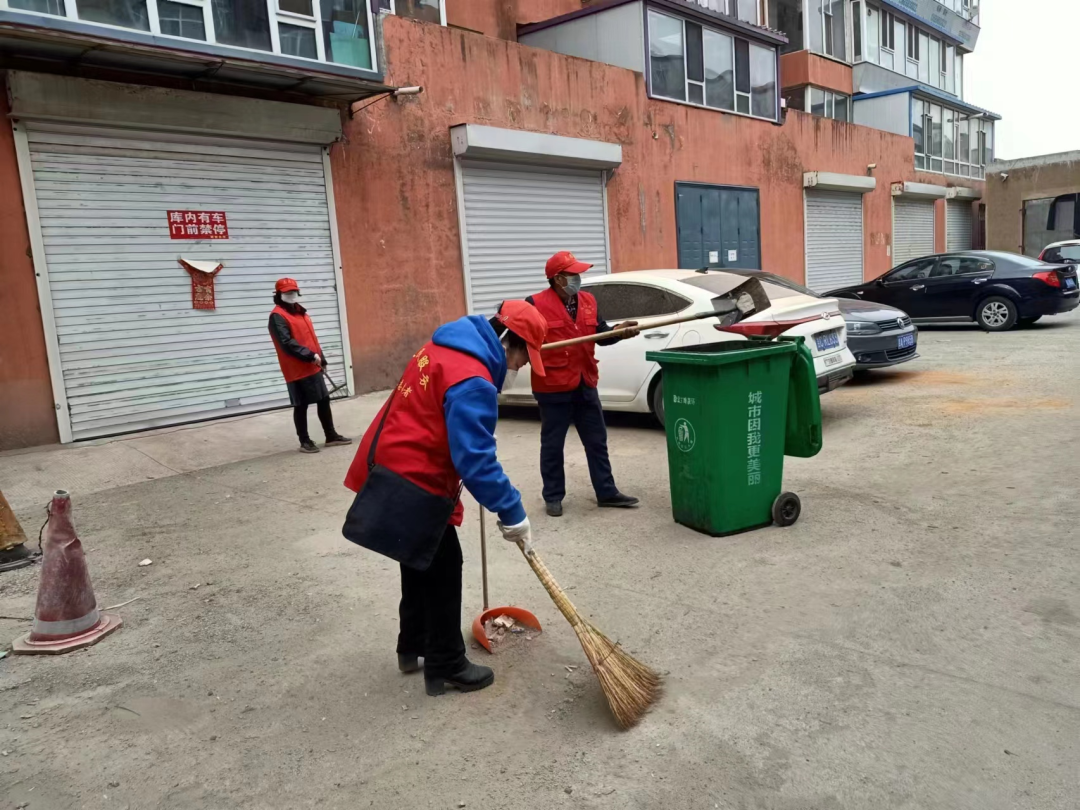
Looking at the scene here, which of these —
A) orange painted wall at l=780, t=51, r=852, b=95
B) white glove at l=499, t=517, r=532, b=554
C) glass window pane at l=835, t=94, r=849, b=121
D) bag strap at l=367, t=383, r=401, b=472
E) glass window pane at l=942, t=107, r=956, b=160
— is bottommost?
white glove at l=499, t=517, r=532, b=554

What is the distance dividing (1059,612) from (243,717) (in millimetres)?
3580

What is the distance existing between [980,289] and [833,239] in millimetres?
8045

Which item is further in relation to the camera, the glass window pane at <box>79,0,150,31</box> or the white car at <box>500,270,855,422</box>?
the glass window pane at <box>79,0,150,31</box>

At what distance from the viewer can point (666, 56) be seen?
16.1m

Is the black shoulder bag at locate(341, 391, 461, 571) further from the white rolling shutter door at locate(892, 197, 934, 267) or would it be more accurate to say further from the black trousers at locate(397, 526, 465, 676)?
the white rolling shutter door at locate(892, 197, 934, 267)

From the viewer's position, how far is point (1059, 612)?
3834mm

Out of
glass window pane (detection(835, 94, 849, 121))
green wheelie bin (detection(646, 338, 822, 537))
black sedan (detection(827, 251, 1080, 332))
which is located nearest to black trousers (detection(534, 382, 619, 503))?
green wheelie bin (detection(646, 338, 822, 537))

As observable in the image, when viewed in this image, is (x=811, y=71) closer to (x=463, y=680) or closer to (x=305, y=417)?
(x=305, y=417)

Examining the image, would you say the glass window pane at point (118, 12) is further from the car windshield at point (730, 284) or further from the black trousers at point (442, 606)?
the black trousers at point (442, 606)

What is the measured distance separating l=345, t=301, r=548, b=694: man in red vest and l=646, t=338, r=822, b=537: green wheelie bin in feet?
5.94

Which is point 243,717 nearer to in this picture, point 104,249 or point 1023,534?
point 1023,534

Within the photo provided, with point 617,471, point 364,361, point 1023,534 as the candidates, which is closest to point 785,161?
point 364,361

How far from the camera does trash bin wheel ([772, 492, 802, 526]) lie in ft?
17.0

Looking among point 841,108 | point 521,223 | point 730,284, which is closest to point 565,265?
point 730,284
